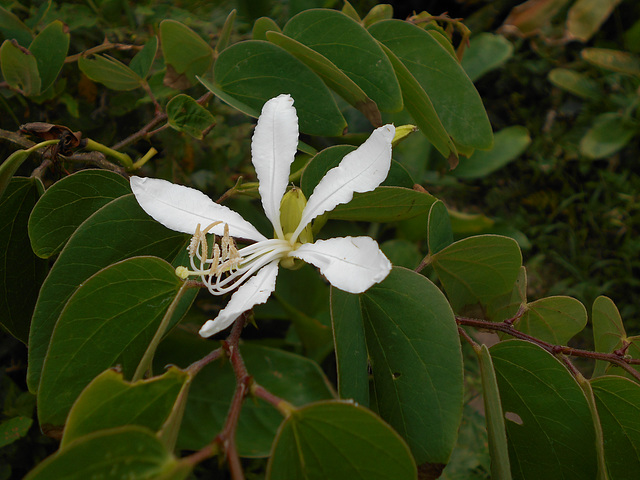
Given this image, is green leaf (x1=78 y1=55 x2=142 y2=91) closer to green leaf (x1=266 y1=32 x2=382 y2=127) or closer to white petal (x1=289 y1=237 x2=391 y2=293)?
green leaf (x1=266 y1=32 x2=382 y2=127)

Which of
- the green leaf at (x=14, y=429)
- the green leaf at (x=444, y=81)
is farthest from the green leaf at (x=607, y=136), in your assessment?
the green leaf at (x=14, y=429)

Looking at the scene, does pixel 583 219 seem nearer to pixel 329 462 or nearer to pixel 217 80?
pixel 217 80

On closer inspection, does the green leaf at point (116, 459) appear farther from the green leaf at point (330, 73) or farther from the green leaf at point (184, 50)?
the green leaf at point (184, 50)

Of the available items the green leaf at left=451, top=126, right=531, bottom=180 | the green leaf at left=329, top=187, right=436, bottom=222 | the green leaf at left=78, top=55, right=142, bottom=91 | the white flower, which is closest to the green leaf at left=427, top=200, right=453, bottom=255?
the green leaf at left=329, top=187, right=436, bottom=222

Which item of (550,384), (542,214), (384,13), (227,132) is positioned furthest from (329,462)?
(542,214)

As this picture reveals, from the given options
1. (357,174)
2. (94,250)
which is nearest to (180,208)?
(94,250)

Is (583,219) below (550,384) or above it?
below

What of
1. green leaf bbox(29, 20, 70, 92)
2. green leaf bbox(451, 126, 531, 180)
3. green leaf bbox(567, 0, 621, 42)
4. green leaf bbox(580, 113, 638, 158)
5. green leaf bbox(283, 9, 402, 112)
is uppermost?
green leaf bbox(283, 9, 402, 112)
